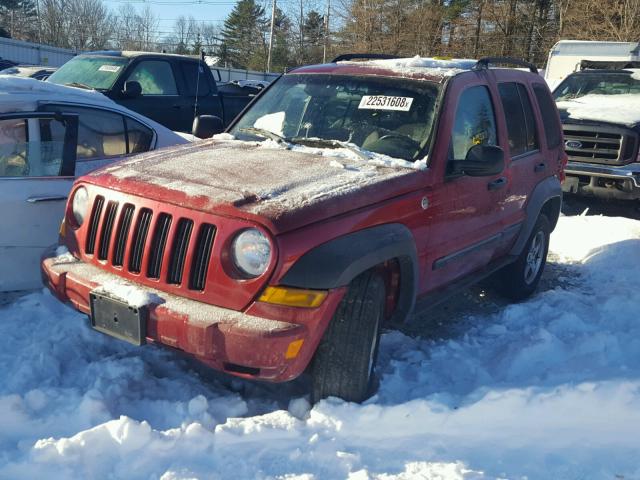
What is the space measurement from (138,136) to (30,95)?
93cm

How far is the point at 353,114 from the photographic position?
14.0ft

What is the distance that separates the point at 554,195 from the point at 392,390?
2.66 meters

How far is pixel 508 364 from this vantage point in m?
4.08

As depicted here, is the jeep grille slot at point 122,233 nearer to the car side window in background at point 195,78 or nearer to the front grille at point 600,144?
the front grille at point 600,144

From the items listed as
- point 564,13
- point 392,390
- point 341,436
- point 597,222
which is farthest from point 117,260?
point 564,13

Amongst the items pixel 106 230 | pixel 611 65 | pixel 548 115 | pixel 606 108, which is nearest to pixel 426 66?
pixel 548 115

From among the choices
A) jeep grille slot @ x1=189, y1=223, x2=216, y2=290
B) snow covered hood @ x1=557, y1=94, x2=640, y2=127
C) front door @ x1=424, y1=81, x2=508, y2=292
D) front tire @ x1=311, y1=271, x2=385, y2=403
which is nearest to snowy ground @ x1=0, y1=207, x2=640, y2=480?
front tire @ x1=311, y1=271, x2=385, y2=403

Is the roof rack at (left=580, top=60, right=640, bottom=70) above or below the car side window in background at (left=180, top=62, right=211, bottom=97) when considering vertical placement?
above

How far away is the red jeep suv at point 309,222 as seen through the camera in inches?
117

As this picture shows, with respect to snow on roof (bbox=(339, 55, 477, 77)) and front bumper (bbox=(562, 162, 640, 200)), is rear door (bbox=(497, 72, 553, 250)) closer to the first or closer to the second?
snow on roof (bbox=(339, 55, 477, 77))

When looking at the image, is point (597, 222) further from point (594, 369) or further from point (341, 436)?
point (341, 436)

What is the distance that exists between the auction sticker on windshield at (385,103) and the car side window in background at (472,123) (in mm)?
334

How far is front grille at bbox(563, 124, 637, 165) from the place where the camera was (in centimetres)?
845

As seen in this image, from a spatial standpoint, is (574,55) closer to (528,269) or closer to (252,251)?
(528,269)
